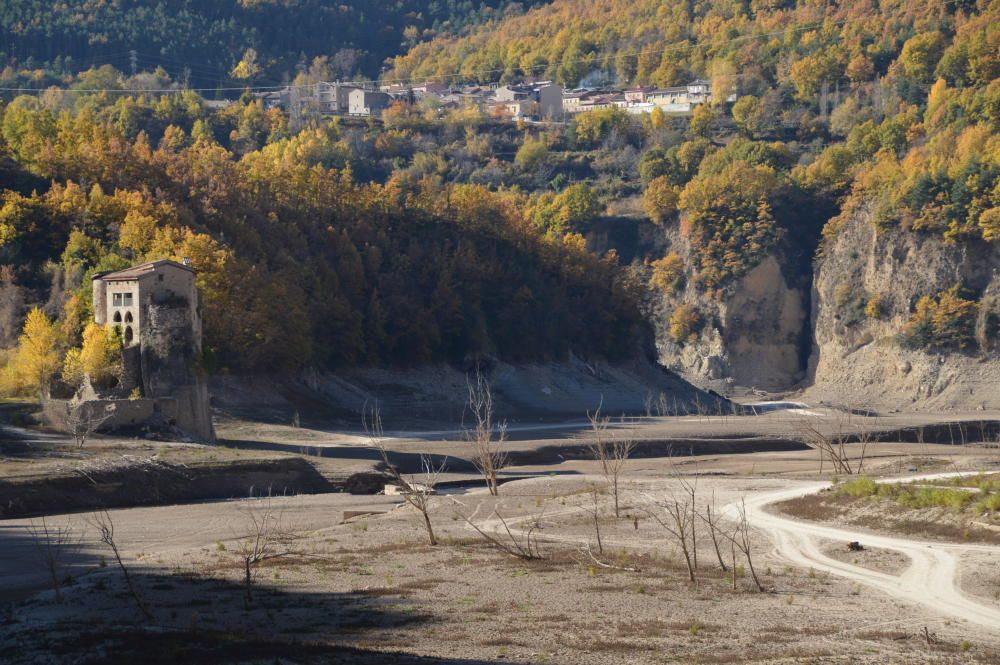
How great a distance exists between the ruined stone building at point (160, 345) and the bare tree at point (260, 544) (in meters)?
13.2

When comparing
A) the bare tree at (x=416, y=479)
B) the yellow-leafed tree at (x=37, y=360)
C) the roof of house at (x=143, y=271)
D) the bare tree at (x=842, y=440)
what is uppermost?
the roof of house at (x=143, y=271)

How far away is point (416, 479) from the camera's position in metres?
60.5

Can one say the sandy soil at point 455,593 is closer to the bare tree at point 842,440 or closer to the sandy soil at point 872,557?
the sandy soil at point 872,557

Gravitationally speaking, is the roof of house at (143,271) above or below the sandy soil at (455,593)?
above

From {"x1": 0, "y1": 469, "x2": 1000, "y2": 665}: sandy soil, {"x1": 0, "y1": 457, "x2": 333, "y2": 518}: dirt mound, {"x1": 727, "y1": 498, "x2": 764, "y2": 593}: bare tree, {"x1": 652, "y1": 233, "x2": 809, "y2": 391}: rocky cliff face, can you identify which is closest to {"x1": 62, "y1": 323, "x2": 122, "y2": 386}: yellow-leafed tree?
{"x1": 0, "y1": 457, "x2": 333, "y2": 518}: dirt mound

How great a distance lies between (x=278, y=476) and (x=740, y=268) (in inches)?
3851

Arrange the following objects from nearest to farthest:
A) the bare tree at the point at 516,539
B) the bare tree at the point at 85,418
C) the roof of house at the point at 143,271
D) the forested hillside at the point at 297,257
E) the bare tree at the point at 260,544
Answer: the bare tree at the point at 260,544 < the bare tree at the point at 516,539 < the bare tree at the point at 85,418 < the roof of house at the point at 143,271 < the forested hillside at the point at 297,257

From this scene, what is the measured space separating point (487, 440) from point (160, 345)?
807 inches

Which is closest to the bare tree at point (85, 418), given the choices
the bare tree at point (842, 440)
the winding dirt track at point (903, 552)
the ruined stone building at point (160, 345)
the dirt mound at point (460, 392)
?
the ruined stone building at point (160, 345)

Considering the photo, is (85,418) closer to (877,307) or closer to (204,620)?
(204,620)

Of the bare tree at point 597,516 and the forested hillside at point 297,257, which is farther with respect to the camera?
the forested hillside at point 297,257

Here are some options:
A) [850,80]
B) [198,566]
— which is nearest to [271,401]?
[198,566]

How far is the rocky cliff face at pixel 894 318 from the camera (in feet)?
436

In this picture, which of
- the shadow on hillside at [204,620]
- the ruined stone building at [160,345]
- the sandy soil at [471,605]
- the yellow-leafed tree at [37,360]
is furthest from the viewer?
the yellow-leafed tree at [37,360]
